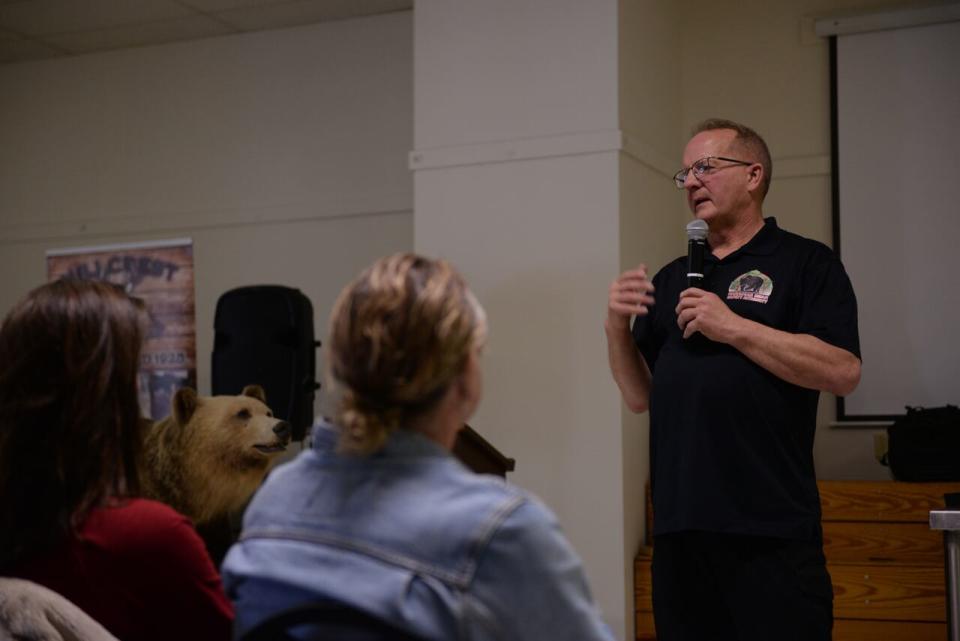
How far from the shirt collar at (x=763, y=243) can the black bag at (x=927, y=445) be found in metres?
1.76

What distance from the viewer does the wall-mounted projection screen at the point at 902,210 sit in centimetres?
431

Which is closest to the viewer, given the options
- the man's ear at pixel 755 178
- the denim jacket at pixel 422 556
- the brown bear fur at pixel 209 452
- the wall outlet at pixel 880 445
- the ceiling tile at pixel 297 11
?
the denim jacket at pixel 422 556

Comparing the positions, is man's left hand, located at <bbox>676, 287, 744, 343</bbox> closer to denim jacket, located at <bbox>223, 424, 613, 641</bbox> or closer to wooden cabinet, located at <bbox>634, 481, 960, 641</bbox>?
denim jacket, located at <bbox>223, 424, 613, 641</bbox>

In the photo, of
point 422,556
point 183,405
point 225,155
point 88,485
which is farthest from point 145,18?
point 422,556

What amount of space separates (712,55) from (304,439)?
2517 millimetres

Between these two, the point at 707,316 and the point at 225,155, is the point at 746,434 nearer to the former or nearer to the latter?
the point at 707,316

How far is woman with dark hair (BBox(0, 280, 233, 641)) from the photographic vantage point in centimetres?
133

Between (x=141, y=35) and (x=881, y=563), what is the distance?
450cm

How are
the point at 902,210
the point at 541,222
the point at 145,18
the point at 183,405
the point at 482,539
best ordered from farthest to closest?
the point at 145,18
the point at 902,210
the point at 541,222
the point at 183,405
the point at 482,539

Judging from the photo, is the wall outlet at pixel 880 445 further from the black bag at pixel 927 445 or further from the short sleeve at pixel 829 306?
the short sleeve at pixel 829 306

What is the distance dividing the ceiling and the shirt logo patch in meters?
3.40

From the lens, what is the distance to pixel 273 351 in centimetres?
475

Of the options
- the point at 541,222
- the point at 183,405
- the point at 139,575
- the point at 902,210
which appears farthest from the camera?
the point at 902,210

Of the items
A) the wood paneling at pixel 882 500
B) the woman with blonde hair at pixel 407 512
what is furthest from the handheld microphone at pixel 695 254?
the wood paneling at pixel 882 500
